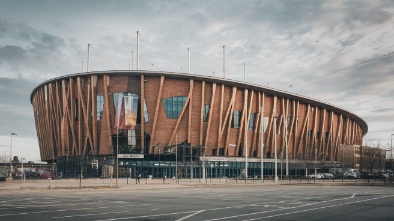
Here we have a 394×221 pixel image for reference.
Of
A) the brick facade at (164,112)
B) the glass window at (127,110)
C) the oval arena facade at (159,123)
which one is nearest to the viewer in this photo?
the glass window at (127,110)

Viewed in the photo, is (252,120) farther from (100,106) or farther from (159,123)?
(100,106)

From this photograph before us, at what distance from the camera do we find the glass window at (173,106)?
80125 millimetres

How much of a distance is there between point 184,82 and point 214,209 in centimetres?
6260

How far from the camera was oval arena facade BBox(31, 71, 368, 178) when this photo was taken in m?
78.4

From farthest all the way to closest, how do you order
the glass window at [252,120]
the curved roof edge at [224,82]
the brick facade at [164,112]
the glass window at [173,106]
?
1. the glass window at [252,120]
2. the glass window at [173,106]
3. the brick facade at [164,112]
4. the curved roof edge at [224,82]

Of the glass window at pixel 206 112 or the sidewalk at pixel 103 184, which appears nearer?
the sidewalk at pixel 103 184

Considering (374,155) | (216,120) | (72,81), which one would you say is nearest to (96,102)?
(72,81)

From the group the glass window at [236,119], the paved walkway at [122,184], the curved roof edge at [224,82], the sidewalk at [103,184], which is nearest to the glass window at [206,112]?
the curved roof edge at [224,82]

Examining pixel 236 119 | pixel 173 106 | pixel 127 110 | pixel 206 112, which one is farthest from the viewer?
pixel 236 119

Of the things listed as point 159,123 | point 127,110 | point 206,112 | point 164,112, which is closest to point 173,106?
point 164,112

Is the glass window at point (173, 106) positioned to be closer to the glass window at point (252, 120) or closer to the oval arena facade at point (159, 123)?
the oval arena facade at point (159, 123)

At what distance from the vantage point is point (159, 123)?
262ft

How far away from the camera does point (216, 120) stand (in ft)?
272

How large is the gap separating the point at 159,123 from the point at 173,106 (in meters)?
4.54
